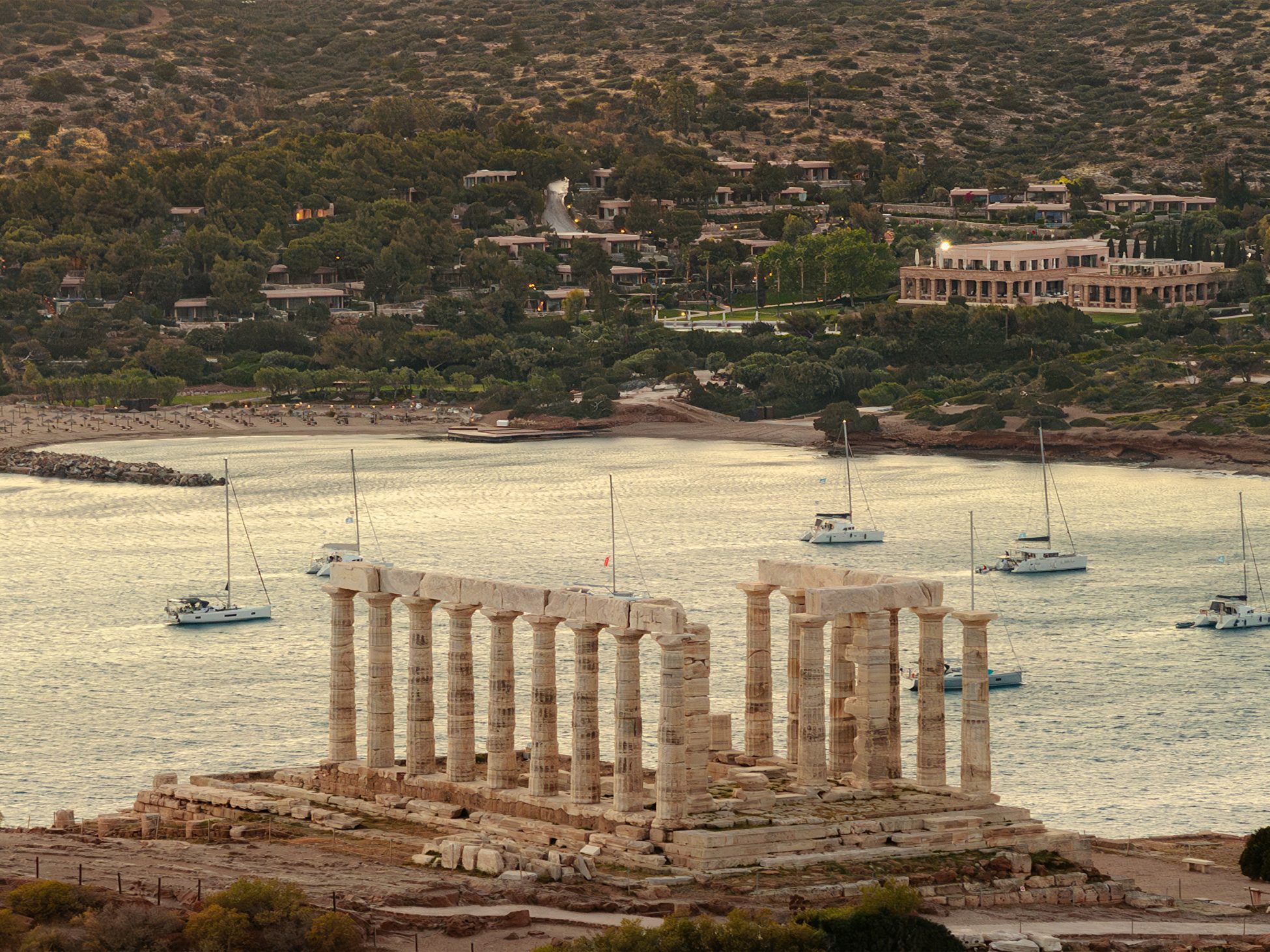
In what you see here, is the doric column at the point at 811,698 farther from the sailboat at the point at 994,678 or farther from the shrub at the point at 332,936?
the sailboat at the point at 994,678

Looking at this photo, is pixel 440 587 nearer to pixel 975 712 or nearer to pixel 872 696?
pixel 872 696

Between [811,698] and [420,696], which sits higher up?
[811,698]

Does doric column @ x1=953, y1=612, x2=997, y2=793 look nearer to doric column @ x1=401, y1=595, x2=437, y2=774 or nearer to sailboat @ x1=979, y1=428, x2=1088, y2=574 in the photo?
doric column @ x1=401, y1=595, x2=437, y2=774

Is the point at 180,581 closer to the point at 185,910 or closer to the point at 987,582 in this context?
the point at 987,582

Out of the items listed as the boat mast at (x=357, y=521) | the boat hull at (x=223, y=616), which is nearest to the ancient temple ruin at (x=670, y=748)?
the boat hull at (x=223, y=616)

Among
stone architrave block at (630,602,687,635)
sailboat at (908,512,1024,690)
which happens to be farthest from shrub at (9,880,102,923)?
sailboat at (908,512,1024,690)

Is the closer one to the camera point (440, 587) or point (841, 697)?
point (841, 697)

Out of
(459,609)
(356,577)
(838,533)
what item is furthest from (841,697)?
(838,533)

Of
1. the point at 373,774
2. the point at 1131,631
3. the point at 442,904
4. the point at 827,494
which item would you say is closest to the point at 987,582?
the point at 1131,631
